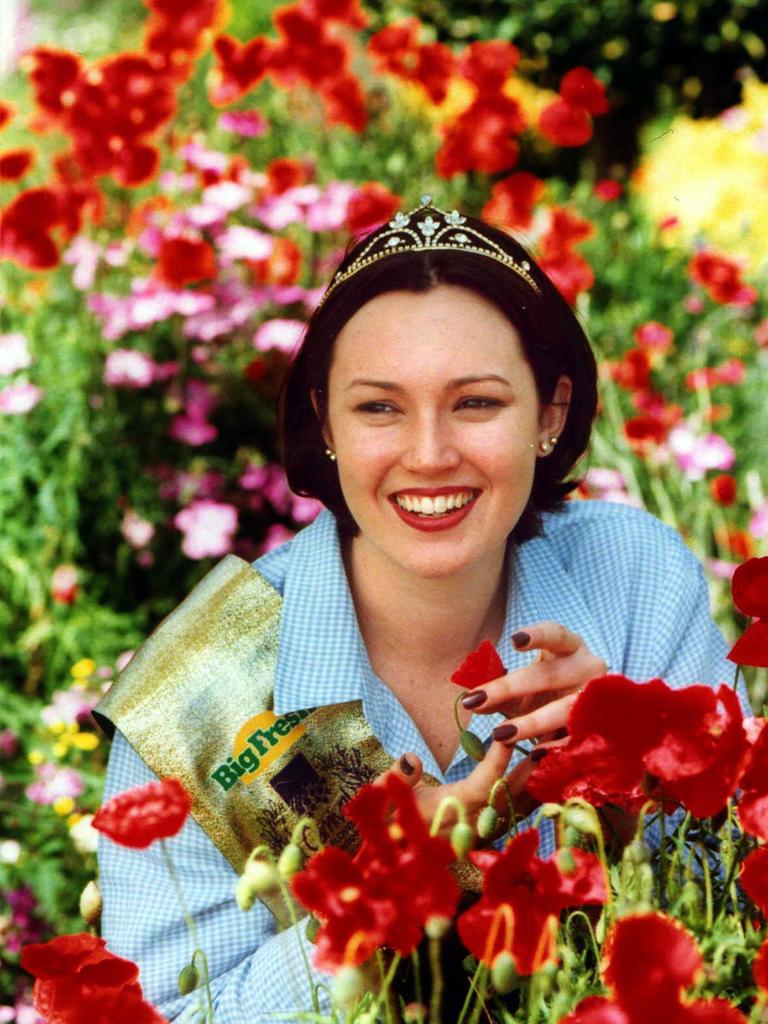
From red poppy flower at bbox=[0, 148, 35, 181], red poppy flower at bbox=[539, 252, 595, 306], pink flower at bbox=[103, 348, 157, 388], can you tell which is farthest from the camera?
red poppy flower at bbox=[539, 252, 595, 306]

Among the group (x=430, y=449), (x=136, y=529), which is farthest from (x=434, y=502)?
(x=136, y=529)

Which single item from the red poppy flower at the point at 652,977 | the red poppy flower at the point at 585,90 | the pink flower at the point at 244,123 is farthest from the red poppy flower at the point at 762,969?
the pink flower at the point at 244,123

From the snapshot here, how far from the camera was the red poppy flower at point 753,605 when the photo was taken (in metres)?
1.16

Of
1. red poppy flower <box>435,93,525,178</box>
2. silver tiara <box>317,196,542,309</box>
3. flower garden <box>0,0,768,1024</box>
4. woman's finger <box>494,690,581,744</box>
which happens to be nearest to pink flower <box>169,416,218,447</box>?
flower garden <box>0,0,768,1024</box>

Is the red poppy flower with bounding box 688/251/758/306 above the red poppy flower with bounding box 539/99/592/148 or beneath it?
beneath

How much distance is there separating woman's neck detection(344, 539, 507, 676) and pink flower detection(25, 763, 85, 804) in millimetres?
869

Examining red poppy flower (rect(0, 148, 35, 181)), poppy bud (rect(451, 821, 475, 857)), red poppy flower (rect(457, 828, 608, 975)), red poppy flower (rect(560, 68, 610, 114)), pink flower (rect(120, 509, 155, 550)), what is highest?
red poppy flower (rect(560, 68, 610, 114))

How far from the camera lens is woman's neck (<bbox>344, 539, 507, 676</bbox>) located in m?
1.89

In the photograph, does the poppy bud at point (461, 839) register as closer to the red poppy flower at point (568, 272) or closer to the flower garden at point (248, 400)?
the flower garden at point (248, 400)

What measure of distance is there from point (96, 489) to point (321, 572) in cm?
144

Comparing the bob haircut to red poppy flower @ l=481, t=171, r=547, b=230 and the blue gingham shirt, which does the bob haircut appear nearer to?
the blue gingham shirt

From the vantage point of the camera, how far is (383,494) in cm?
171

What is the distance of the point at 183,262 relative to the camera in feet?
10.3

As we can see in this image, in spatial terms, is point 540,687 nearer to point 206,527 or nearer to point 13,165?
point 206,527
